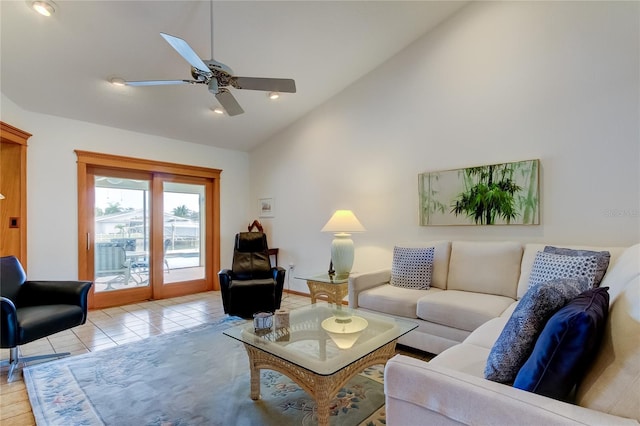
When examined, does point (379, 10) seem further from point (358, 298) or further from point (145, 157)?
point (145, 157)

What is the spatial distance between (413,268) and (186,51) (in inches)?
101

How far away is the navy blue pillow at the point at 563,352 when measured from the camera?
2.97 feet

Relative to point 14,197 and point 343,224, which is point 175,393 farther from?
point 14,197

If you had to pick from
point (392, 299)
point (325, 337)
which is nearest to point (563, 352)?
point (325, 337)

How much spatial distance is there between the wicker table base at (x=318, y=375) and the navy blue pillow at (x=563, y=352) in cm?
87

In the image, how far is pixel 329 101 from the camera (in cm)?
444

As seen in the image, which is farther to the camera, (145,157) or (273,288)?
(145,157)

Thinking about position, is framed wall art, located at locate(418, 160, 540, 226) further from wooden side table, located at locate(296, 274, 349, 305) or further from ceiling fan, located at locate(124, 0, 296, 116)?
ceiling fan, located at locate(124, 0, 296, 116)

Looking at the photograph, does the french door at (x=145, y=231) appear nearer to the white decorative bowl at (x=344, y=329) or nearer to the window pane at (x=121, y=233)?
the window pane at (x=121, y=233)

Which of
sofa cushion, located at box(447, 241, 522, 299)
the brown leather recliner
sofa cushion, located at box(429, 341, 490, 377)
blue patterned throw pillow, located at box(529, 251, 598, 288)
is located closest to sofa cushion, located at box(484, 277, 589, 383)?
sofa cushion, located at box(429, 341, 490, 377)

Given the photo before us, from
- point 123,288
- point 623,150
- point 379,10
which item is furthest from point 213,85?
point 123,288

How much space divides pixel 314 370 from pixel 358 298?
4.88 feet

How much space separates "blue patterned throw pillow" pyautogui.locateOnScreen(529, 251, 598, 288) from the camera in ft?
6.86

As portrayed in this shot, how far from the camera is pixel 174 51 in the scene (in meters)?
2.96
